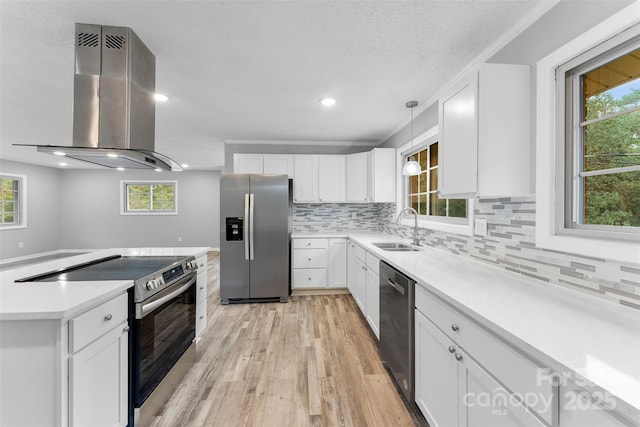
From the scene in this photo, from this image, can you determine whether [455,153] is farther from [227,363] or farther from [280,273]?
[280,273]

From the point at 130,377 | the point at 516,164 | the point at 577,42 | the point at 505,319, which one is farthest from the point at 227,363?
the point at 577,42

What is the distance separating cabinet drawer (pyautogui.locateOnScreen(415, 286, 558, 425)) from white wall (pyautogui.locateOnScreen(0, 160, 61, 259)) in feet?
29.2

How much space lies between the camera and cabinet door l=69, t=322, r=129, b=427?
3.79 feet

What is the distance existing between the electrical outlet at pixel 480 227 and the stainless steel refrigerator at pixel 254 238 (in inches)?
90.5

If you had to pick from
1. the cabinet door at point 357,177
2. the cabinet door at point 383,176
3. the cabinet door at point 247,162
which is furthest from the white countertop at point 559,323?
the cabinet door at point 247,162

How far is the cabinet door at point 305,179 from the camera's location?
4227 millimetres

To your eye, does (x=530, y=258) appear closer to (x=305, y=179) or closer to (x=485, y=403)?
(x=485, y=403)

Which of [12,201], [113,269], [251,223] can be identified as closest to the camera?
[113,269]

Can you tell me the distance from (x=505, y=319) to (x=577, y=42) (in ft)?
4.28

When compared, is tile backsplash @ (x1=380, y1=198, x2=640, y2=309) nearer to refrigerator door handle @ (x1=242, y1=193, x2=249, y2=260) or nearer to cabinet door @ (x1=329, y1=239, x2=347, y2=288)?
cabinet door @ (x1=329, y1=239, x2=347, y2=288)

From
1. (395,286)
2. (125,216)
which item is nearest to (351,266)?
(395,286)

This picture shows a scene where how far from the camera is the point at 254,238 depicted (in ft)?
12.1

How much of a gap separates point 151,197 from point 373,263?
24.5ft

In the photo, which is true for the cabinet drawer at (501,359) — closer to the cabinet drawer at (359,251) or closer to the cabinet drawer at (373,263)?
the cabinet drawer at (373,263)
